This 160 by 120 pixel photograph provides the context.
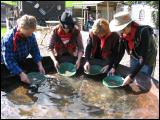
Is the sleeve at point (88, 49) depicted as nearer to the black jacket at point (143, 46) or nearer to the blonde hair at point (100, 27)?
the blonde hair at point (100, 27)

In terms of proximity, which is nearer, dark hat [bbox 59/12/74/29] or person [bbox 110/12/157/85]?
person [bbox 110/12/157/85]

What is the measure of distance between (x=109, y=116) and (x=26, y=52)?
5.86ft

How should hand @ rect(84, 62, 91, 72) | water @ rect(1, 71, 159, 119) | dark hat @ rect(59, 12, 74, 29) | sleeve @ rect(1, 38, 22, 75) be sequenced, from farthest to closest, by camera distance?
1. hand @ rect(84, 62, 91, 72)
2. dark hat @ rect(59, 12, 74, 29)
3. sleeve @ rect(1, 38, 22, 75)
4. water @ rect(1, 71, 159, 119)

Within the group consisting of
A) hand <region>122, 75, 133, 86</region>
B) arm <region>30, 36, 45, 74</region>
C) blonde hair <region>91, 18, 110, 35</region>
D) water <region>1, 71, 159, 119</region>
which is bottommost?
water <region>1, 71, 159, 119</region>

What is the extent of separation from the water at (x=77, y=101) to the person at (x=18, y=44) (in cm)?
33

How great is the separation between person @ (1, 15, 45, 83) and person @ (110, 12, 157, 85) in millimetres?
1096

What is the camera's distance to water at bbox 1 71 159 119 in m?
3.92

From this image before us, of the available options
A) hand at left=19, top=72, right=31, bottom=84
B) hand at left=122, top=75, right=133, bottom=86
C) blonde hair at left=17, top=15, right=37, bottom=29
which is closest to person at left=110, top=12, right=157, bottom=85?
hand at left=122, top=75, right=133, bottom=86

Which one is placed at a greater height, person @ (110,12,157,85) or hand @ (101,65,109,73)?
person @ (110,12,157,85)

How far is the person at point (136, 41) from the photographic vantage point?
445 cm

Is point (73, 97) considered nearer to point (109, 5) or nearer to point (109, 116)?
point (109, 116)

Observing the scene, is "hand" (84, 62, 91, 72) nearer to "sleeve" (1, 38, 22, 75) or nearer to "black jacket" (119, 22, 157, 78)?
"black jacket" (119, 22, 157, 78)

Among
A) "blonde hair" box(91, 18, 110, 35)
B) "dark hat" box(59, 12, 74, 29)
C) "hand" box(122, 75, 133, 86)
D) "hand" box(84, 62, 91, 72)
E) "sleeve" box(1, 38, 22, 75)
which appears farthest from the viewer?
"hand" box(84, 62, 91, 72)

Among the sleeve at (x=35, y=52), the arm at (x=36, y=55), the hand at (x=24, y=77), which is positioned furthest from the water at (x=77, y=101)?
the sleeve at (x=35, y=52)
